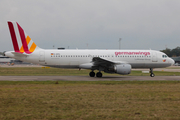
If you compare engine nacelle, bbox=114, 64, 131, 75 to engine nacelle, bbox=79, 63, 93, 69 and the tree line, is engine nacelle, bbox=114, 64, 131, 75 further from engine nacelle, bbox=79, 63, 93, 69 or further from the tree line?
the tree line

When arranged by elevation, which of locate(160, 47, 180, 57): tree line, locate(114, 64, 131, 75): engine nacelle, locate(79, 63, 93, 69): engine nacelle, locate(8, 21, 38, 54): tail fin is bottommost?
locate(114, 64, 131, 75): engine nacelle

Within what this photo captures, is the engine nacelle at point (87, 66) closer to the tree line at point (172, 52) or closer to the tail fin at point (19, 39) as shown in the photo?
the tail fin at point (19, 39)

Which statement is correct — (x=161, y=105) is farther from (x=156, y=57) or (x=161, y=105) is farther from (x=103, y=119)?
(x=156, y=57)

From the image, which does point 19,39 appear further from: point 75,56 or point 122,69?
point 122,69

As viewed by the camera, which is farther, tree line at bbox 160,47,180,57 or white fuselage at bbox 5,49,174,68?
tree line at bbox 160,47,180,57

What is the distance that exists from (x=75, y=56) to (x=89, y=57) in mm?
1621

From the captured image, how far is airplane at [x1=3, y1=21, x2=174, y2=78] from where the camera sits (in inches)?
950

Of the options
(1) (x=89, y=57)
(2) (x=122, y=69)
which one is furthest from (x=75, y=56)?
(2) (x=122, y=69)

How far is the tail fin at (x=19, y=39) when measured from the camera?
24206mm

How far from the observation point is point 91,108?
8.41 meters

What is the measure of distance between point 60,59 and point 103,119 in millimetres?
18389

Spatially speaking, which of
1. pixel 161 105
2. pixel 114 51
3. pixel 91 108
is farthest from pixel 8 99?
pixel 114 51

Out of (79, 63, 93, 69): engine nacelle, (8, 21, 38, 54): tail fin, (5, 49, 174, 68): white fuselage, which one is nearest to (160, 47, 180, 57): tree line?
(5, 49, 174, 68): white fuselage

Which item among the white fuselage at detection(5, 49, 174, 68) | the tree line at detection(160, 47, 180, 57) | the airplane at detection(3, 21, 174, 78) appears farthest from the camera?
the tree line at detection(160, 47, 180, 57)
